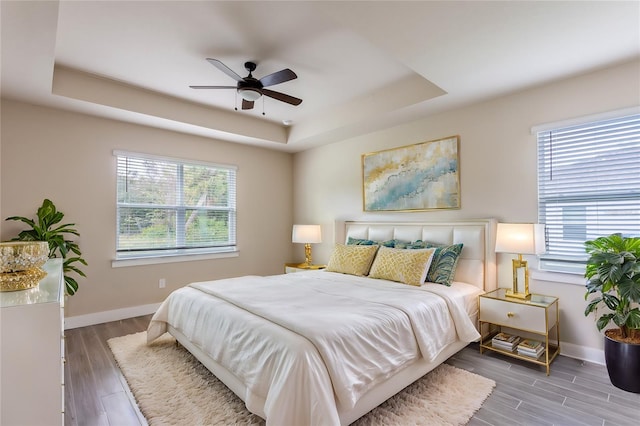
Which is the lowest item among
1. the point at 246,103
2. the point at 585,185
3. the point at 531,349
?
the point at 531,349

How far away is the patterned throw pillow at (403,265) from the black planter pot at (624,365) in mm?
1445

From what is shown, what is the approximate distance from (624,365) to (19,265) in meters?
3.62

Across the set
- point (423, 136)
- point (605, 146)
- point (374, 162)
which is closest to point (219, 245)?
point (374, 162)

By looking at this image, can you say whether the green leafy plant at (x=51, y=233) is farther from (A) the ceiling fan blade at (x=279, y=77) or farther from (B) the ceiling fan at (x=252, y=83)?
(A) the ceiling fan blade at (x=279, y=77)

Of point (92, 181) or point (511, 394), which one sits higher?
point (92, 181)

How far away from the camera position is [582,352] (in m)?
2.77

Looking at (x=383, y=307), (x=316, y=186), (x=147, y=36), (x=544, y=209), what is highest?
(x=147, y=36)

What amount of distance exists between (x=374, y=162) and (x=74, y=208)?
3.78 m

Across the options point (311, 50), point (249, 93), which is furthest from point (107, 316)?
point (311, 50)

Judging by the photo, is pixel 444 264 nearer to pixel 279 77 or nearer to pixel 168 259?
pixel 279 77

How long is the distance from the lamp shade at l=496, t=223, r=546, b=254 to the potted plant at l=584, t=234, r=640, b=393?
0.36 metres

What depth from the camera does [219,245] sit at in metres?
4.91

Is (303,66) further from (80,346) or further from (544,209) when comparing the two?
(80,346)

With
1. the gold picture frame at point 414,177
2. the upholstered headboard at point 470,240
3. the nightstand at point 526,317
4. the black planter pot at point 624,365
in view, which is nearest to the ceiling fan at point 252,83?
the gold picture frame at point 414,177
